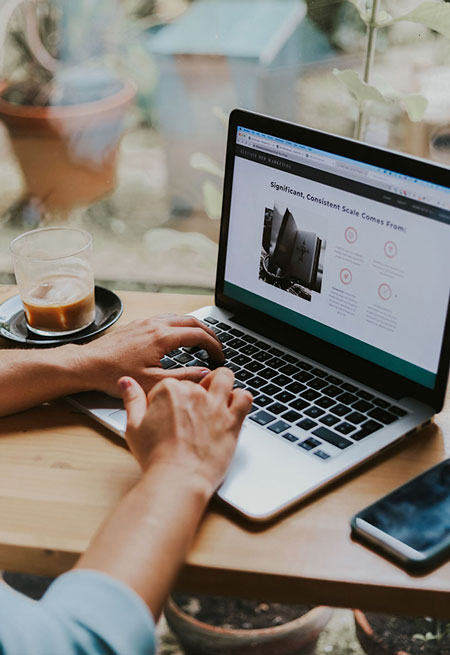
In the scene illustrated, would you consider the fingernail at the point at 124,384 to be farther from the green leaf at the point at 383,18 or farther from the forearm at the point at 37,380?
the green leaf at the point at 383,18

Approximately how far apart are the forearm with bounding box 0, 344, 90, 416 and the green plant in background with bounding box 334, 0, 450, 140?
637 mm

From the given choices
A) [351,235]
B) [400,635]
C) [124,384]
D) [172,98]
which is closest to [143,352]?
[124,384]

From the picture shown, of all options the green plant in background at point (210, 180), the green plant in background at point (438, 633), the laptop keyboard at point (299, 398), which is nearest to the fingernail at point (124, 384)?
the laptop keyboard at point (299, 398)

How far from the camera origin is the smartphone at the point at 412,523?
27.1 inches

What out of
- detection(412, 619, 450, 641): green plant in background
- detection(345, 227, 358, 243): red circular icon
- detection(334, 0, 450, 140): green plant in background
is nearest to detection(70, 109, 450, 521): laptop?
detection(345, 227, 358, 243): red circular icon

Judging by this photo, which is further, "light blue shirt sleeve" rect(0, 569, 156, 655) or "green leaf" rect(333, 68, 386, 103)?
"green leaf" rect(333, 68, 386, 103)

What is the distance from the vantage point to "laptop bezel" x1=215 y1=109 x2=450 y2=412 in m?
0.84

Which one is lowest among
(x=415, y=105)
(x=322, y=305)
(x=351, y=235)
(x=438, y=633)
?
(x=438, y=633)

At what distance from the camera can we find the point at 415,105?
116 centimetres

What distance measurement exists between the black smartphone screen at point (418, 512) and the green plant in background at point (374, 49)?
64 centimetres

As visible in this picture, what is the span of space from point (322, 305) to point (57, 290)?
0.41 metres

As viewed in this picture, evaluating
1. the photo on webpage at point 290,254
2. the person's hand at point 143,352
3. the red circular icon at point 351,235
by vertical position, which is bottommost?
the person's hand at point 143,352

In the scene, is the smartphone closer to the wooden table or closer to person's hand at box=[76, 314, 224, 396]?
the wooden table

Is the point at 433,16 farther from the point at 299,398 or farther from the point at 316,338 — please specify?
the point at 299,398
